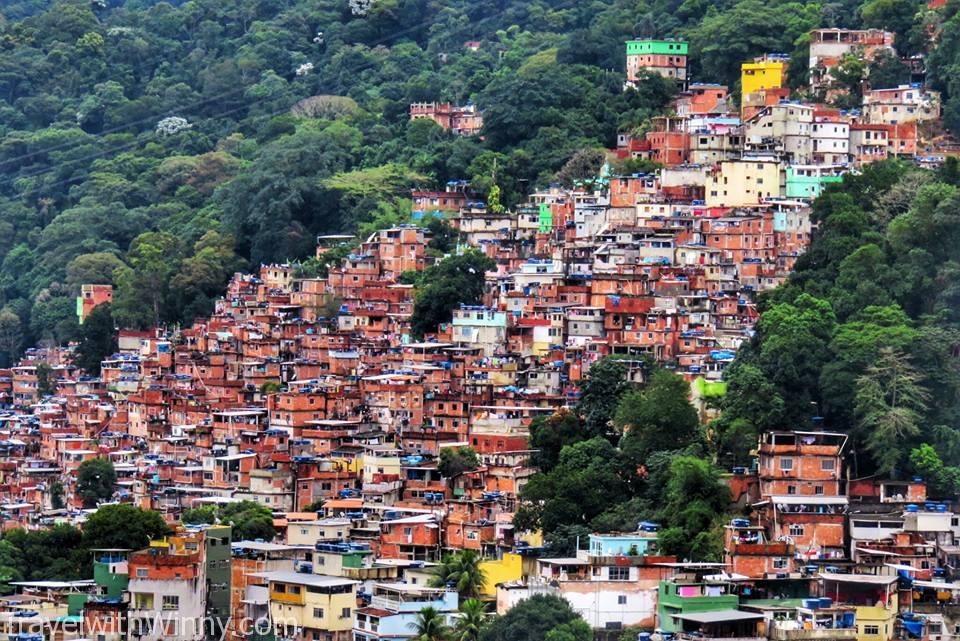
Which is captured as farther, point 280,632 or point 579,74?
point 579,74

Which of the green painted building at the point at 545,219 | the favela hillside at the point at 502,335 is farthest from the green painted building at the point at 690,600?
the green painted building at the point at 545,219

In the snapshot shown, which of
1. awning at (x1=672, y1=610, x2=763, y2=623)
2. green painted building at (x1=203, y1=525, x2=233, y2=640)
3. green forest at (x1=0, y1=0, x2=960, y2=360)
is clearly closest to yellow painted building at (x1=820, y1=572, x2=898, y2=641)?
awning at (x1=672, y1=610, x2=763, y2=623)

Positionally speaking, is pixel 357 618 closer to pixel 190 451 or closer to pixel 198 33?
pixel 190 451

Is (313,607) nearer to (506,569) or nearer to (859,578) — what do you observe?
(506,569)

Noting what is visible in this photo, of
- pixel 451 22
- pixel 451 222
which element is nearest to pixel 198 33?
pixel 451 22

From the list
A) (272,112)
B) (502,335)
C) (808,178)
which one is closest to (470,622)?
(502,335)

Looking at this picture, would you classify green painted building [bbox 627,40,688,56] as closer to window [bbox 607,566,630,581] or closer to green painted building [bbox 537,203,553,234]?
green painted building [bbox 537,203,553,234]
